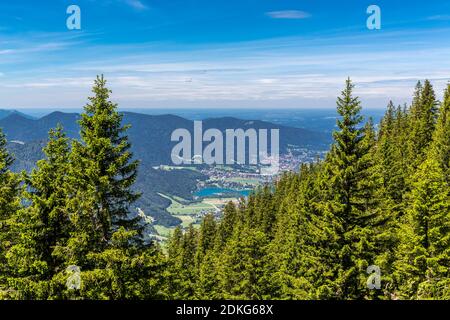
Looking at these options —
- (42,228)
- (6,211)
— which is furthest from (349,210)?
(6,211)

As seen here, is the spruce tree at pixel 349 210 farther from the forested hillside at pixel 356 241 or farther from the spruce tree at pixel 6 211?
the spruce tree at pixel 6 211

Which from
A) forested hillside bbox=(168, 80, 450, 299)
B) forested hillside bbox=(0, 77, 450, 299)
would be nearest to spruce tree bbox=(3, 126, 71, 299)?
forested hillside bbox=(0, 77, 450, 299)

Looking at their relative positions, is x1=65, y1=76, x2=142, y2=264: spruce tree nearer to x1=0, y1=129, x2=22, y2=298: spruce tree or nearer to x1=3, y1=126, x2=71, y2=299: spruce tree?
x1=3, y1=126, x2=71, y2=299: spruce tree

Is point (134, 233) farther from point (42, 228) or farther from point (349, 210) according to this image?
point (349, 210)

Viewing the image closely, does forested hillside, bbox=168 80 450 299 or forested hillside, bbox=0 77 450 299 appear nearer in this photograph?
forested hillside, bbox=0 77 450 299

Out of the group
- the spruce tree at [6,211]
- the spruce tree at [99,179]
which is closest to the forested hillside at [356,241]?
the spruce tree at [99,179]

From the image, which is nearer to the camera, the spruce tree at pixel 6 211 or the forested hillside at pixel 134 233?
the forested hillside at pixel 134 233

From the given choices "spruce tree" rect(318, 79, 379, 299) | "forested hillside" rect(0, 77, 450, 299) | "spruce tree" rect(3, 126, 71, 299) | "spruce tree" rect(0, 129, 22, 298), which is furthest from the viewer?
"spruce tree" rect(318, 79, 379, 299)
